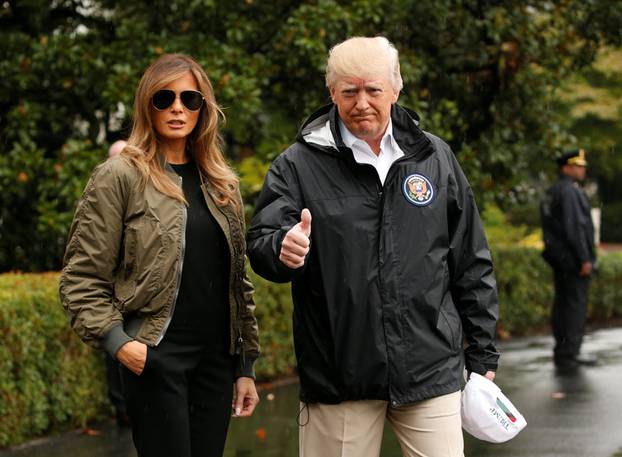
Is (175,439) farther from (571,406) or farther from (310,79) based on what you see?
(310,79)

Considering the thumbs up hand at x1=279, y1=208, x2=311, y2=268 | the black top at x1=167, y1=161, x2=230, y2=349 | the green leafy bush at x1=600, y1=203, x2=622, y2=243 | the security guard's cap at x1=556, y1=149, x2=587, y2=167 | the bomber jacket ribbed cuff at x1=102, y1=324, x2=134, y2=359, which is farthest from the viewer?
the green leafy bush at x1=600, y1=203, x2=622, y2=243

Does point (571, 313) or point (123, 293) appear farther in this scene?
point (571, 313)

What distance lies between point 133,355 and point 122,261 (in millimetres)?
334

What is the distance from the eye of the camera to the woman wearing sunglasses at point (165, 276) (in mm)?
3777

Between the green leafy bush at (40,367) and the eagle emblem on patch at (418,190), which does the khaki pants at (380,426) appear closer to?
the eagle emblem on patch at (418,190)

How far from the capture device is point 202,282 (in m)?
3.89

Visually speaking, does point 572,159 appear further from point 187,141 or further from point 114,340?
point 114,340

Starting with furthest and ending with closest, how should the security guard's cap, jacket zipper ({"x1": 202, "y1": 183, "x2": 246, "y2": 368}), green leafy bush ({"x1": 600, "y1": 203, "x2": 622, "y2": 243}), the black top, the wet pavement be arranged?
green leafy bush ({"x1": 600, "y1": 203, "x2": 622, "y2": 243})
the security guard's cap
the wet pavement
jacket zipper ({"x1": 202, "y1": 183, "x2": 246, "y2": 368})
the black top

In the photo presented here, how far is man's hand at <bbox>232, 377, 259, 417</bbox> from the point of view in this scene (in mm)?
4148

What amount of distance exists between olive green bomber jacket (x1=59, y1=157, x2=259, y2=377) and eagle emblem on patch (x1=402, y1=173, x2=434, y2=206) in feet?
Result: 2.48

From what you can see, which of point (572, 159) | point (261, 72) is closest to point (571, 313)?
point (572, 159)

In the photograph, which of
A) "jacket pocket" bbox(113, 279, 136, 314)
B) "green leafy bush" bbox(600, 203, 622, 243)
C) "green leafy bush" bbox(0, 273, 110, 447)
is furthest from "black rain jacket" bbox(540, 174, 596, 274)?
"green leafy bush" bbox(600, 203, 622, 243)

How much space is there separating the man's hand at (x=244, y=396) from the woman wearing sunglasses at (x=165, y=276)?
0.13 metres

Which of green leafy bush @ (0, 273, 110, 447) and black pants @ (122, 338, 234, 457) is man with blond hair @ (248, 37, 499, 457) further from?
green leafy bush @ (0, 273, 110, 447)
